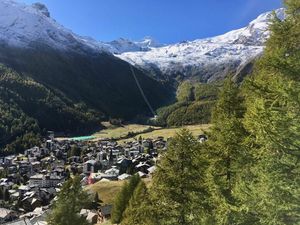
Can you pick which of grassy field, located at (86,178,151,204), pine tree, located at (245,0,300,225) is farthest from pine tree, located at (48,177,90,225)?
grassy field, located at (86,178,151,204)

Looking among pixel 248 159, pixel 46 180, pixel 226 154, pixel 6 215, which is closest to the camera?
pixel 248 159

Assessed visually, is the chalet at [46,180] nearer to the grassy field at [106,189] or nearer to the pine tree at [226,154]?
the grassy field at [106,189]

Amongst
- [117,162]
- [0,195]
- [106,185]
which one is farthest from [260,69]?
[117,162]

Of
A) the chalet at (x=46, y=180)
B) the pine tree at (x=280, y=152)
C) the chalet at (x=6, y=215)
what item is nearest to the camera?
the pine tree at (x=280, y=152)

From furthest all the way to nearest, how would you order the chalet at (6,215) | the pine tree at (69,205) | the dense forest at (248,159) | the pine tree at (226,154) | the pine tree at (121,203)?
1. the chalet at (6,215)
2. the pine tree at (121,203)
3. the pine tree at (69,205)
4. the pine tree at (226,154)
5. the dense forest at (248,159)

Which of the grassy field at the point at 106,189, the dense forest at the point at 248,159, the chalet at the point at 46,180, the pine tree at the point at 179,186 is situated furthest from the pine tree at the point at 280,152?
the chalet at the point at 46,180

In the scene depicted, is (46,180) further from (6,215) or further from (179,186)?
(179,186)

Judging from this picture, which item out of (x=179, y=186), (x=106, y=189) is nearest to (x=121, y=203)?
(x=106, y=189)

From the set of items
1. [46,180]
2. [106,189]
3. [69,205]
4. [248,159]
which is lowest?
[46,180]
